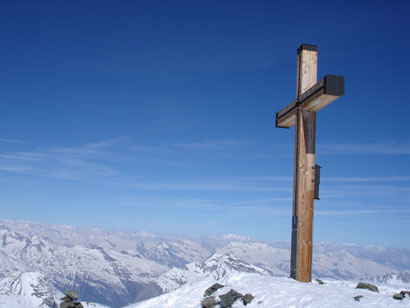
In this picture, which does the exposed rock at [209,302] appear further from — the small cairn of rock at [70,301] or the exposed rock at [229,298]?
the small cairn of rock at [70,301]

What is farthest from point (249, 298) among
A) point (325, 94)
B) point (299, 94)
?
point (299, 94)

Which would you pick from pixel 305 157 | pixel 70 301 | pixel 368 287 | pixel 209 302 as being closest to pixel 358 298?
pixel 368 287

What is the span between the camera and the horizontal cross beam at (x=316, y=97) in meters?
11.8

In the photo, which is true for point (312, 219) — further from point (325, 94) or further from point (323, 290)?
point (325, 94)

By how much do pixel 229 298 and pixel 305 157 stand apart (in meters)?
5.35

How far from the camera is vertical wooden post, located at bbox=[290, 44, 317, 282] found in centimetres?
1277

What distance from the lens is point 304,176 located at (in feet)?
43.4

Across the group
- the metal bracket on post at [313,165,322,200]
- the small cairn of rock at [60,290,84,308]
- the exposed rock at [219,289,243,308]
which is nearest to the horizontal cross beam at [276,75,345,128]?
the metal bracket on post at [313,165,322,200]

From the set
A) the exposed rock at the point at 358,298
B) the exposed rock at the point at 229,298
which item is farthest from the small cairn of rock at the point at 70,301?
the exposed rock at the point at 358,298

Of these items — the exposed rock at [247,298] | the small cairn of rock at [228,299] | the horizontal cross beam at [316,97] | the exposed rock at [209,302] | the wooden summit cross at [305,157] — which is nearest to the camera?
the exposed rock at [247,298]

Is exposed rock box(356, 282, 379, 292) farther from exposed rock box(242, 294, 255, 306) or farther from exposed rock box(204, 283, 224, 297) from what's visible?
exposed rock box(204, 283, 224, 297)

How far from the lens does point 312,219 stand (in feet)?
42.7

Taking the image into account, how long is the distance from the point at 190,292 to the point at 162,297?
0.91 meters

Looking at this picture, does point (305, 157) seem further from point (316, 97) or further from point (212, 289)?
point (212, 289)
